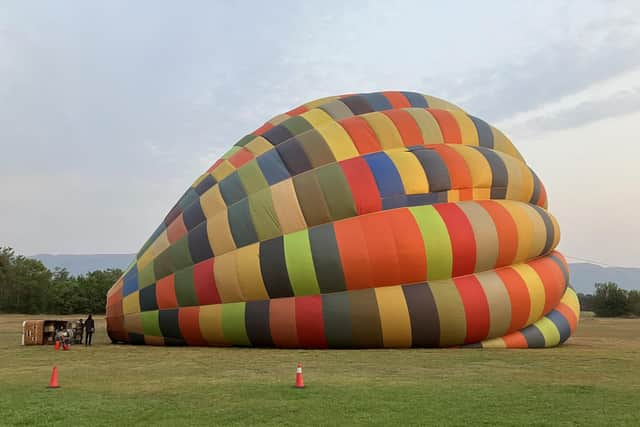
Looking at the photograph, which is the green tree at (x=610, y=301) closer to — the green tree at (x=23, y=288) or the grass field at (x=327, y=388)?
the grass field at (x=327, y=388)

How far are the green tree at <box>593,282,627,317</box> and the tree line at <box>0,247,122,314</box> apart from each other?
4082 cm

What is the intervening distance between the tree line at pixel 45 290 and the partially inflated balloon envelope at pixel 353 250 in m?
35.5

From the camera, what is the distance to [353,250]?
41.6 ft

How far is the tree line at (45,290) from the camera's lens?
156 feet

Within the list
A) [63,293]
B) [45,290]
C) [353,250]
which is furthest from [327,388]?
[45,290]

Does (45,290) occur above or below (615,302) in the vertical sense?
above

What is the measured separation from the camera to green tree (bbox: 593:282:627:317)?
4659 centimetres

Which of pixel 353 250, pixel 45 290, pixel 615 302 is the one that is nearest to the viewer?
pixel 353 250

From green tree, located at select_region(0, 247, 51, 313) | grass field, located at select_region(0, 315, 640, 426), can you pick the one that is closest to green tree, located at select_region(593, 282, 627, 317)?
grass field, located at select_region(0, 315, 640, 426)

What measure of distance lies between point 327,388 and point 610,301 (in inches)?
1796

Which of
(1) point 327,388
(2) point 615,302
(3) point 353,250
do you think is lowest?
(2) point 615,302

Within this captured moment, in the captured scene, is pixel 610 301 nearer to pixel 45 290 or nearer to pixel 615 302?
pixel 615 302

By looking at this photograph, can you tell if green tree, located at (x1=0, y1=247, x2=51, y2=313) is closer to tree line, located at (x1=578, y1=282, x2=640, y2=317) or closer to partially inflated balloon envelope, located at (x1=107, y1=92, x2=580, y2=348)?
partially inflated balloon envelope, located at (x1=107, y1=92, x2=580, y2=348)

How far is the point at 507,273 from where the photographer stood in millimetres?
13711
